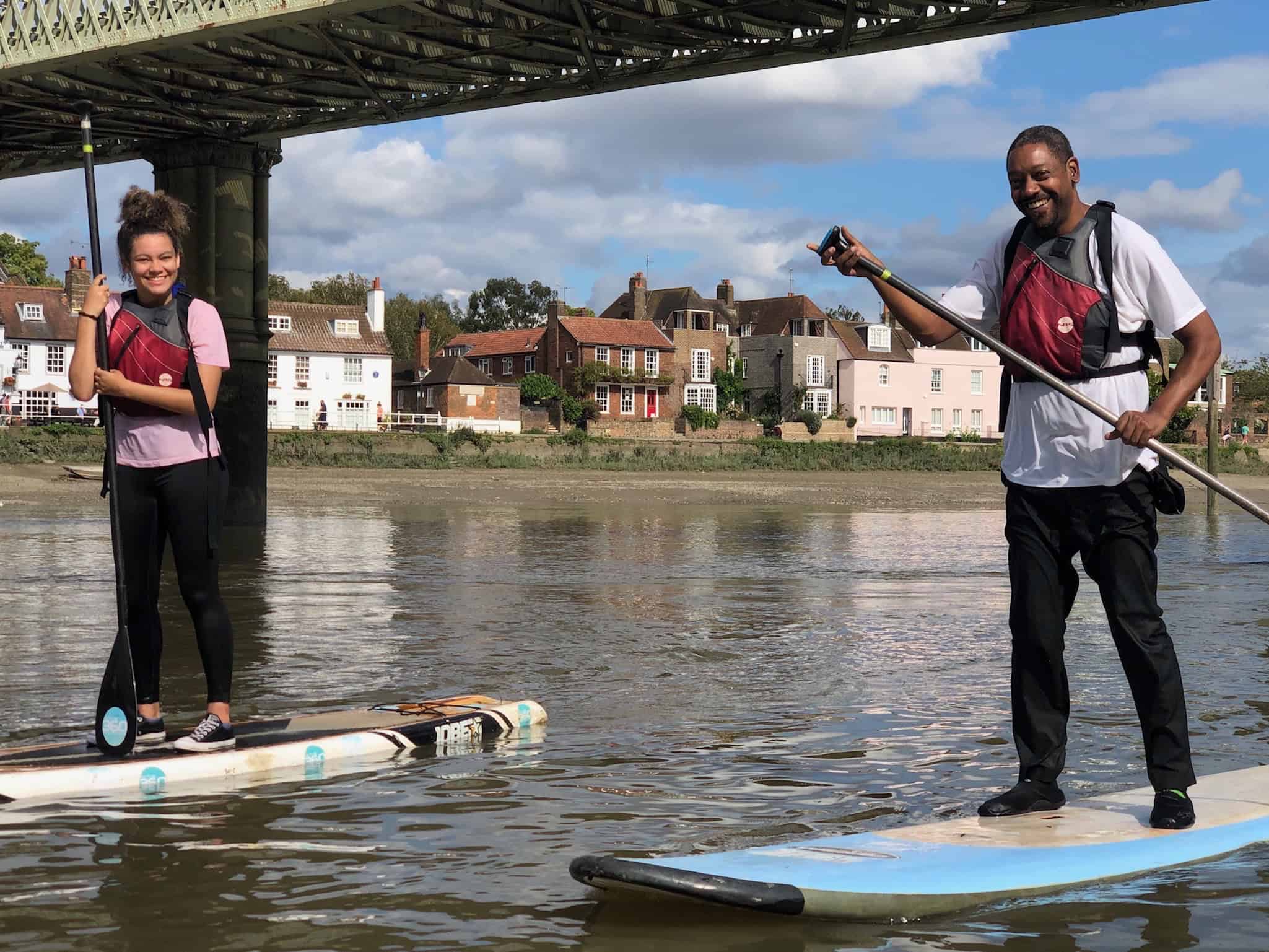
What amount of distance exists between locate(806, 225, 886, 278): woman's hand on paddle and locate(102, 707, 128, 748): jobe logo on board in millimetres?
2877

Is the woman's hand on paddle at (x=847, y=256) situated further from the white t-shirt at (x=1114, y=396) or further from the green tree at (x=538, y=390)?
the green tree at (x=538, y=390)

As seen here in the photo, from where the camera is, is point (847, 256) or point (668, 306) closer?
point (847, 256)

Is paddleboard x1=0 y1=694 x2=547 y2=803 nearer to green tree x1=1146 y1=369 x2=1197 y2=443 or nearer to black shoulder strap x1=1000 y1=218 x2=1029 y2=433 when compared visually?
black shoulder strap x1=1000 y1=218 x2=1029 y2=433

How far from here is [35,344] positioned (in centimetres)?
6103

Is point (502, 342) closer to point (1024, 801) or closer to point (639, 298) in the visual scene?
point (639, 298)

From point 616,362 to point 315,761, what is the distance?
2662 inches

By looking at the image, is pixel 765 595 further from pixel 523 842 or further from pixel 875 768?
pixel 523 842

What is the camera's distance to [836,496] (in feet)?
129

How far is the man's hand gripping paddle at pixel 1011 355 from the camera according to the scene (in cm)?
427

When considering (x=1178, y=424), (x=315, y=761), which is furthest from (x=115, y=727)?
(x=1178, y=424)

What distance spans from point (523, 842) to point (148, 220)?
265 centimetres

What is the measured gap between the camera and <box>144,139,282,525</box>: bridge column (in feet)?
65.6

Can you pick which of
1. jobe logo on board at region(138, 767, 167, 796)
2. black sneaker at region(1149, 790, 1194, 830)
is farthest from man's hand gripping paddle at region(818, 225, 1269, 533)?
jobe logo on board at region(138, 767, 167, 796)

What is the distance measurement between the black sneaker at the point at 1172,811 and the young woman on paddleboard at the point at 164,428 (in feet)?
10.3
